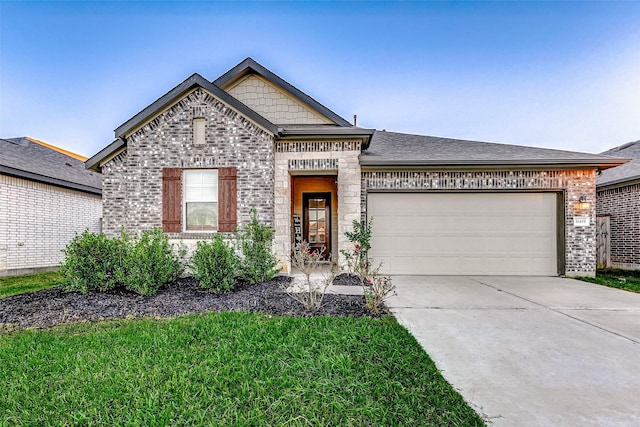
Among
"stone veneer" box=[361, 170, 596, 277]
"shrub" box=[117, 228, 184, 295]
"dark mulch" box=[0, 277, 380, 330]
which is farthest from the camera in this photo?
"stone veneer" box=[361, 170, 596, 277]

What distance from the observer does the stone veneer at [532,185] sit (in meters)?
7.82

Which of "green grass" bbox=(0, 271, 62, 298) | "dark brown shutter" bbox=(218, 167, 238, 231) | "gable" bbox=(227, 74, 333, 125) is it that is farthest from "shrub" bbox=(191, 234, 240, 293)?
"gable" bbox=(227, 74, 333, 125)

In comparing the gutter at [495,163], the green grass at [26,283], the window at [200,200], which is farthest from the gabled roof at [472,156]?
the green grass at [26,283]

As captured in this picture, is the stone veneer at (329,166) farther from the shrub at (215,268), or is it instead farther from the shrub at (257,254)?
the shrub at (215,268)

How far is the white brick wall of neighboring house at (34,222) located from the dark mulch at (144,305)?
13.8ft

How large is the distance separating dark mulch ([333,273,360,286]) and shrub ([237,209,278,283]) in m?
1.50

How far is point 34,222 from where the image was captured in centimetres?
909

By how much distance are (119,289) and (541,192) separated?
34.7ft

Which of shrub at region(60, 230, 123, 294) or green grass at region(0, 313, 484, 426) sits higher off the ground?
shrub at region(60, 230, 123, 294)

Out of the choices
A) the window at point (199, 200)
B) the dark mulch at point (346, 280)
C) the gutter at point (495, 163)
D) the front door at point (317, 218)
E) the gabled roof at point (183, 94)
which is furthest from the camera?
the front door at point (317, 218)

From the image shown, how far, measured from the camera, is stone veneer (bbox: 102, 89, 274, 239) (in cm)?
732

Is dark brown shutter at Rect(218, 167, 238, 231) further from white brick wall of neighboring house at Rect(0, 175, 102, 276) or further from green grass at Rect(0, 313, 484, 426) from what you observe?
white brick wall of neighboring house at Rect(0, 175, 102, 276)

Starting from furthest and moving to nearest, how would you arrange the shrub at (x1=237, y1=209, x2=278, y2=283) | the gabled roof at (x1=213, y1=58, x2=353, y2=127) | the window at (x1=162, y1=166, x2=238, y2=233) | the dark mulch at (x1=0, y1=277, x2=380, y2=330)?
the gabled roof at (x1=213, y1=58, x2=353, y2=127), the window at (x1=162, y1=166, x2=238, y2=233), the shrub at (x1=237, y1=209, x2=278, y2=283), the dark mulch at (x1=0, y1=277, x2=380, y2=330)

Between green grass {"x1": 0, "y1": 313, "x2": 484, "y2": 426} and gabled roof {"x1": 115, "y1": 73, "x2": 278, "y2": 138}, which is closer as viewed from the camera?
green grass {"x1": 0, "y1": 313, "x2": 484, "y2": 426}
